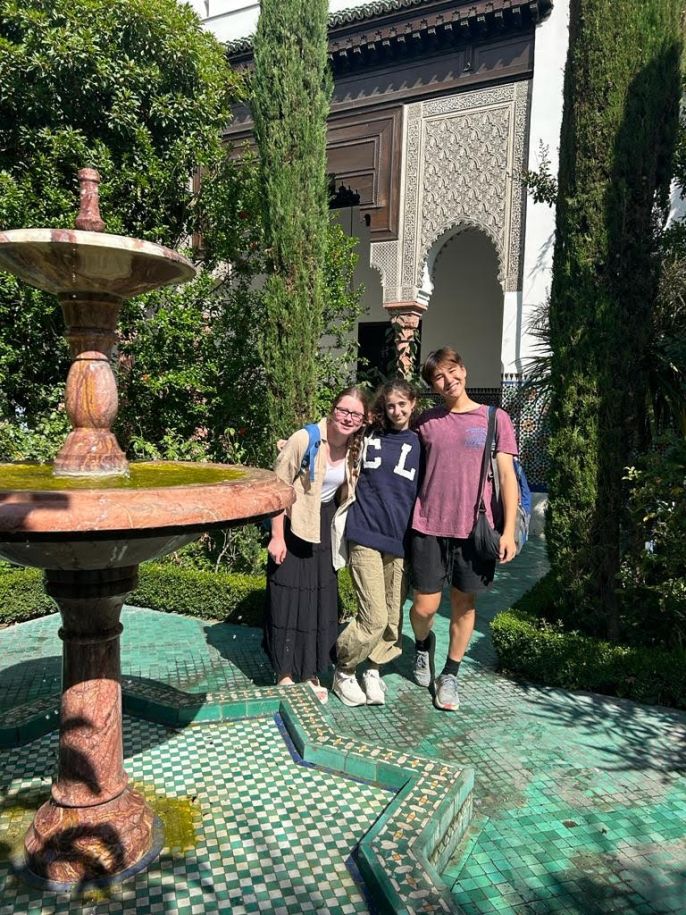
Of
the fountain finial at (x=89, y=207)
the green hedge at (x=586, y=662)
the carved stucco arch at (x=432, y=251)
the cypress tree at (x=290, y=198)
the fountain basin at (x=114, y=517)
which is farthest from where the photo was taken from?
the carved stucco arch at (x=432, y=251)

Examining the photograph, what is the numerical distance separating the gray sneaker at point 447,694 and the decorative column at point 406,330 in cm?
396

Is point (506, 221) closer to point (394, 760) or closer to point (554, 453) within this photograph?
point (554, 453)

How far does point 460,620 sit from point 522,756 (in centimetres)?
67

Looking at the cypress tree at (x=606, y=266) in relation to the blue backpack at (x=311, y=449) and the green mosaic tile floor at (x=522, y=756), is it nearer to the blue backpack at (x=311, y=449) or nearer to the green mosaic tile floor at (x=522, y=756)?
the green mosaic tile floor at (x=522, y=756)

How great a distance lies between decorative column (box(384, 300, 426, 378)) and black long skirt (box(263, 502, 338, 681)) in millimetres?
3898

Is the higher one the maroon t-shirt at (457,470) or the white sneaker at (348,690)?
the maroon t-shirt at (457,470)

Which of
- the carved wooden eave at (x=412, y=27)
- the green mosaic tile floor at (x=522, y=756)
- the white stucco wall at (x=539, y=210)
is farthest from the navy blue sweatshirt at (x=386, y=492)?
the carved wooden eave at (x=412, y=27)

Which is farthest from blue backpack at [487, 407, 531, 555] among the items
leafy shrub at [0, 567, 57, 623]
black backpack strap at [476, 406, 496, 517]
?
leafy shrub at [0, 567, 57, 623]

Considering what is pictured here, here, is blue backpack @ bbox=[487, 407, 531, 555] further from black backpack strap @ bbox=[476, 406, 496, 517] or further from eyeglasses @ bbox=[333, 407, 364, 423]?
eyeglasses @ bbox=[333, 407, 364, 423]

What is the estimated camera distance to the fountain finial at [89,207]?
233cm

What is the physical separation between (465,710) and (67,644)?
2003mm

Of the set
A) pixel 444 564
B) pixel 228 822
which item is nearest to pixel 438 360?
pixel 444 564

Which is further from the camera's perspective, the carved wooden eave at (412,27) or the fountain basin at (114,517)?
the carved wooden eave at (412,27)

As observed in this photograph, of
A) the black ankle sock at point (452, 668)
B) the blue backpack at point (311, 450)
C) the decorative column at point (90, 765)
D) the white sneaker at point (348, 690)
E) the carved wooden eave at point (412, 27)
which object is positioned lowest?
the white sneaker at point (348, 690)
